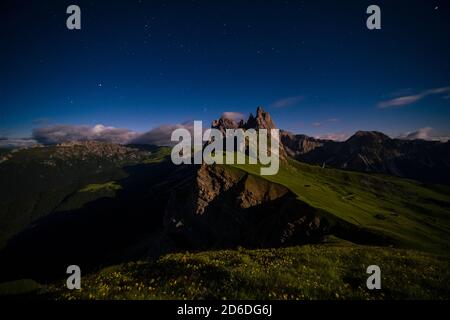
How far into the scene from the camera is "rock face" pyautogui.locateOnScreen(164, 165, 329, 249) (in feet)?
323

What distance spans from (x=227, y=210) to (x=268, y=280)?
117m

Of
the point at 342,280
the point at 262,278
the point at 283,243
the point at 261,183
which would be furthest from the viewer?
the point at 261,183

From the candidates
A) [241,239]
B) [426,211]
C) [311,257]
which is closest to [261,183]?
[241,239]

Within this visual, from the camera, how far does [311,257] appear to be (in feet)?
53.6

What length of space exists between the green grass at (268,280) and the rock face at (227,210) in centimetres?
7597

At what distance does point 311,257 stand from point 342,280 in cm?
339

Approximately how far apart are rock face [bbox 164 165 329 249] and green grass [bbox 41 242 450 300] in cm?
7597

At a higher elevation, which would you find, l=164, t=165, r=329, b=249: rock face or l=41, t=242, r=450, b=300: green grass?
l=41, t=242, r=450, b=300: green grass

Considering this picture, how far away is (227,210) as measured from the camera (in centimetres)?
12762

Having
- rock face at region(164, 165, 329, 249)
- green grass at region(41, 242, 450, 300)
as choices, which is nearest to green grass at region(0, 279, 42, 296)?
green grass at region(41, 242, 450, 300)

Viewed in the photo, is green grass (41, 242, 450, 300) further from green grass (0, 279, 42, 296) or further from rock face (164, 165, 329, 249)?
rock face (164, 165, 329, 249)

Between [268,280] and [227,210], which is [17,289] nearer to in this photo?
[268,280]

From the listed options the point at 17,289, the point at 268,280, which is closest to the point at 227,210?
the point at 17,289
